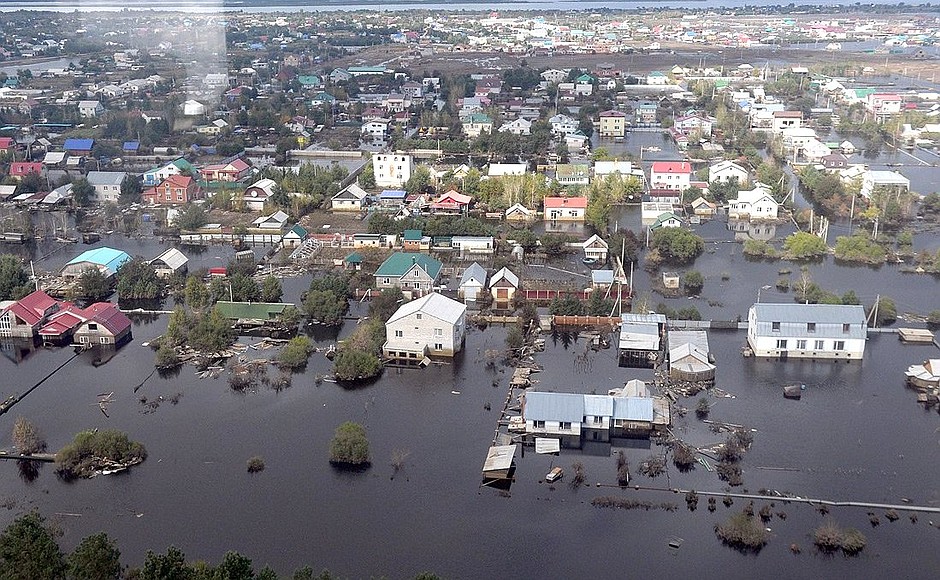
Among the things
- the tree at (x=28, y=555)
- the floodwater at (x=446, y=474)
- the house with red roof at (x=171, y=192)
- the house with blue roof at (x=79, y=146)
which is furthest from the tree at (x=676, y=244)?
the house with blue roof at (x=79, y=146)

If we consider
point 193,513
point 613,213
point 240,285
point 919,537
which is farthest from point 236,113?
point 919,537

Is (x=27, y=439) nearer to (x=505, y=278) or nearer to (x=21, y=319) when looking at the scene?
(x=21, y=319)

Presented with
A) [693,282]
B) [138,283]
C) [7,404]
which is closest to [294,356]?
[7,404]

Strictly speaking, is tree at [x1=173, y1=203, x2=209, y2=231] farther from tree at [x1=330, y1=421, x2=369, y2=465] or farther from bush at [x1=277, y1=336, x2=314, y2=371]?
tree at [x1=330, y1=421, x2=369, y2=465]

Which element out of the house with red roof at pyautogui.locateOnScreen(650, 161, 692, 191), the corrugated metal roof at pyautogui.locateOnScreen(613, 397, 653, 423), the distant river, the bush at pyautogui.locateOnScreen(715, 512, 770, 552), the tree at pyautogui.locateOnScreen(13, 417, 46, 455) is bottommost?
the tree at pyautogui.locateOnScreen(13, 417, 46, 455)

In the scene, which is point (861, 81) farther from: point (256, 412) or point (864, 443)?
point (256, 412)

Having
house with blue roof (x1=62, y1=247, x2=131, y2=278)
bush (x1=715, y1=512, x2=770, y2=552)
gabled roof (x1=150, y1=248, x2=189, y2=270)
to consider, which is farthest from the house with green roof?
bush (x1=715, y1=512, x2=770, y2=552)
